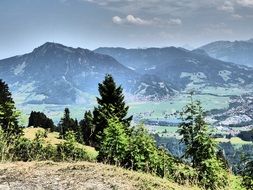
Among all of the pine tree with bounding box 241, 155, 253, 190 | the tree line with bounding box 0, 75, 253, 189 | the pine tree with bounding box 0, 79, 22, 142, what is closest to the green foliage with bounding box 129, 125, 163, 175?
the tree line with bounding box 0, 75, 253, 189

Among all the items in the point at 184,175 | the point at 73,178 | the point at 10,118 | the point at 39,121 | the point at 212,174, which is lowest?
the point at 39,121

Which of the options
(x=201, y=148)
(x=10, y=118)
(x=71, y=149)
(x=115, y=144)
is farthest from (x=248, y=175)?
(x=10, y=118)

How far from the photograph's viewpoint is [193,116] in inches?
890

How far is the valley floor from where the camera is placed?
471 inches

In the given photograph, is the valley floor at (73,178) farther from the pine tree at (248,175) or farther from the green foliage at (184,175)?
the pine tree at (248,175)

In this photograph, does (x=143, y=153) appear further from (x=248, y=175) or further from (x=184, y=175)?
(x=248, y=175)

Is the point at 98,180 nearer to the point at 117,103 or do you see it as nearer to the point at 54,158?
the point at 54,158

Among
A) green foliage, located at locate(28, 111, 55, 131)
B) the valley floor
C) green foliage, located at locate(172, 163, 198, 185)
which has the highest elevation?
the valley floor

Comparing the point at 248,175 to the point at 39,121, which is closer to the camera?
the point at 248,175

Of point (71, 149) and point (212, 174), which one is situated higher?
point (71, 149)

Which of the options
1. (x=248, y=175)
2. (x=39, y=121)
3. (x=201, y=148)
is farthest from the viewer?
(x=39, y=121)

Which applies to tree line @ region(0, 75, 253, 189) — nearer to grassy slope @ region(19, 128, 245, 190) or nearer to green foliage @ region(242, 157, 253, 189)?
A: green foliage @ region(242, 157, 253, 189)

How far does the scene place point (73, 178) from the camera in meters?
12.5

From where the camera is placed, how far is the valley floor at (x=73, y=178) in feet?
39.2
